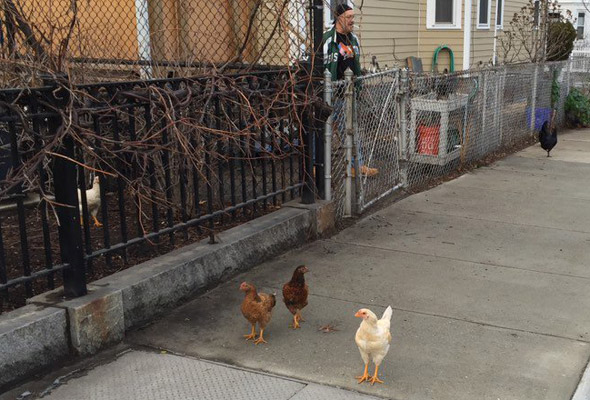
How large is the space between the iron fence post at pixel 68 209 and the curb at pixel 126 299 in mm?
118

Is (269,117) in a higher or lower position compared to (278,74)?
lower

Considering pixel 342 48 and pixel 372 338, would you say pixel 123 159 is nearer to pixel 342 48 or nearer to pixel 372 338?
pixel 372 338

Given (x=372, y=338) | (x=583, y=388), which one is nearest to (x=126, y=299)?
(x=372, y=338)

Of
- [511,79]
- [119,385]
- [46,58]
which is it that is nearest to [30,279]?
[119,385]

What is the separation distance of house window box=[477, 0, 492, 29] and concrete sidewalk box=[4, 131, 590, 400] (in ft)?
38.0

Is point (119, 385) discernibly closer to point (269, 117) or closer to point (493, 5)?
point (269, 117)

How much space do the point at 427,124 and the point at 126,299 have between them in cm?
571

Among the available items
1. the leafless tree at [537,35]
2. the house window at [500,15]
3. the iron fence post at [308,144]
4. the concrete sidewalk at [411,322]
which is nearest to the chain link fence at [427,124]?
the iron fence post at [308,144]

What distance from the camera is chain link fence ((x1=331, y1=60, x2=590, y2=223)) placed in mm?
6848

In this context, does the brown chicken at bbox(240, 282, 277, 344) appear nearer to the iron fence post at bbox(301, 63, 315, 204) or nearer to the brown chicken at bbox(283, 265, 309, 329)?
the brown chicken at bbox(283, 265, 309, 329)

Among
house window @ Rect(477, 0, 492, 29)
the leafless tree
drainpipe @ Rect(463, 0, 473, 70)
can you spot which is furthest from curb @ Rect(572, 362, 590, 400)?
house window @ Rect(477, 0, 492, 29)

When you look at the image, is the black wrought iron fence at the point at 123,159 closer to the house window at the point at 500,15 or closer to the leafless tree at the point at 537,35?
the leafless tree at the point at 537,35

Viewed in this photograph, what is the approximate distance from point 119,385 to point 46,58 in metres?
2.44

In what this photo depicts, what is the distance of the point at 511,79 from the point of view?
431 inches
